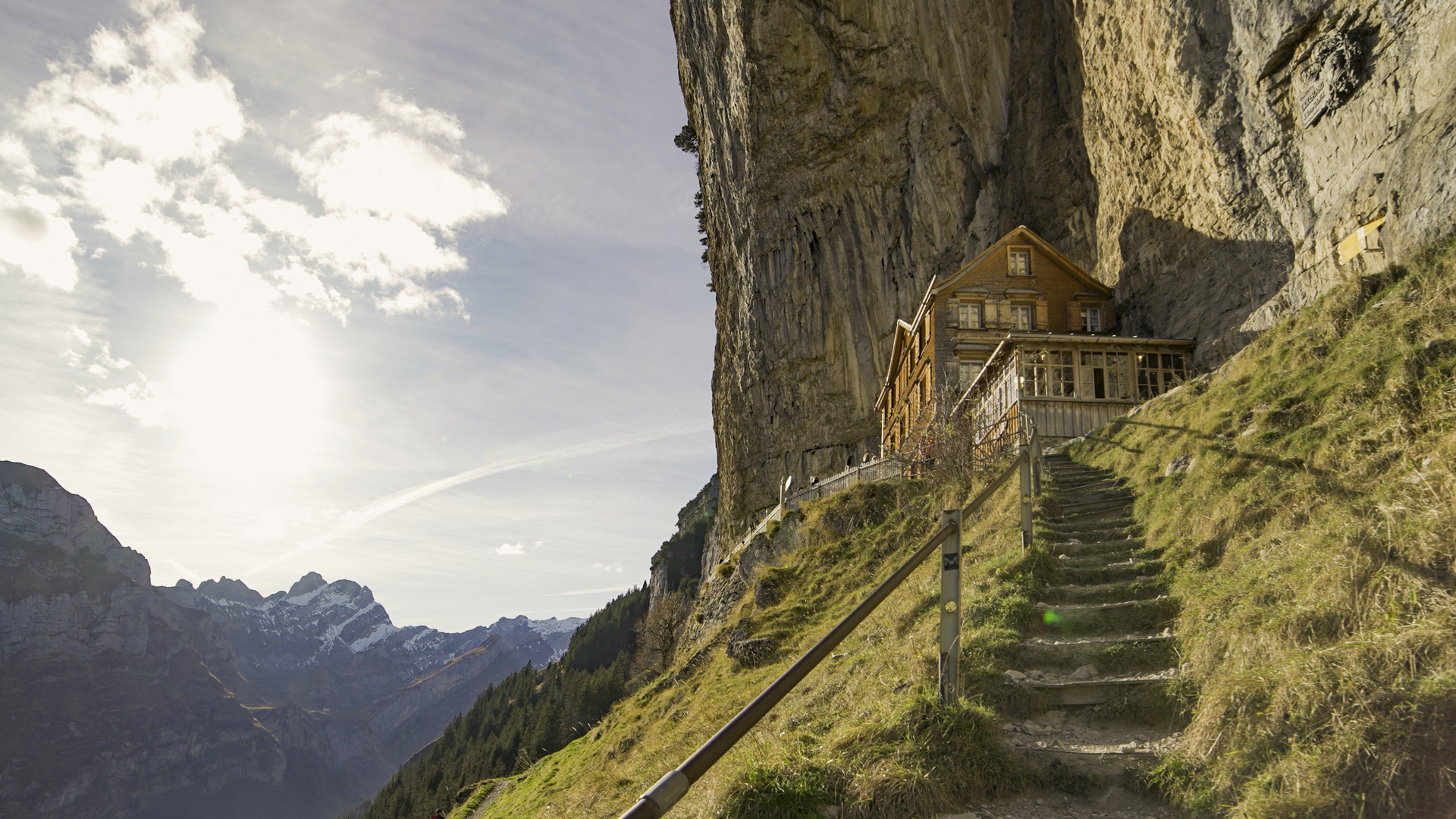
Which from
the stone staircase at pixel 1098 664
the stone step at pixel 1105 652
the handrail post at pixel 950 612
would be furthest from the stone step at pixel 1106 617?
the handrail post at pixel 950 612

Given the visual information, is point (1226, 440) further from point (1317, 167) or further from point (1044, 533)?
point (1317, 167)

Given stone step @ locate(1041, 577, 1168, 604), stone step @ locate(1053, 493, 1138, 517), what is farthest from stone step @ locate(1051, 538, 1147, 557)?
stone step @ locate(1053, 493, 1138, 517)

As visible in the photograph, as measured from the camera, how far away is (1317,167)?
1936cm

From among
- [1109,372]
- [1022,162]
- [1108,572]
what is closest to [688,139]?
[1022,162]

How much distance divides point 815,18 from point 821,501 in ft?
108

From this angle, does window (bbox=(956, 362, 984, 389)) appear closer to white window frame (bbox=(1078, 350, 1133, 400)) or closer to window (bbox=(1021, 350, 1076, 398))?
window (bbox=(1021, 350, 1076, 398))

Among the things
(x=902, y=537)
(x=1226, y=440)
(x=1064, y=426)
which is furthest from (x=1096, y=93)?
(x=1226, y=440)

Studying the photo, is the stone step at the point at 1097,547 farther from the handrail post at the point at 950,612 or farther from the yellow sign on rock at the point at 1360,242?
the yellow sign on rock at the point at 1360,242

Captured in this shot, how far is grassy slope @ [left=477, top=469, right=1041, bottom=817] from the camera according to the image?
5012 mm

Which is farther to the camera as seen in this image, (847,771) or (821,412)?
(821,412)

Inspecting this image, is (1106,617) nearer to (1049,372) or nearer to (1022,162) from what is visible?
(1049,372)

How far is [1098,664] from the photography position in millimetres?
6785

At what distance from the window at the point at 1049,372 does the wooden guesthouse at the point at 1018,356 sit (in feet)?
0.17

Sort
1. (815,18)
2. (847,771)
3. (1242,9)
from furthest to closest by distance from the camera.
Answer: (815,18)
(1242,9)
(847,771)
